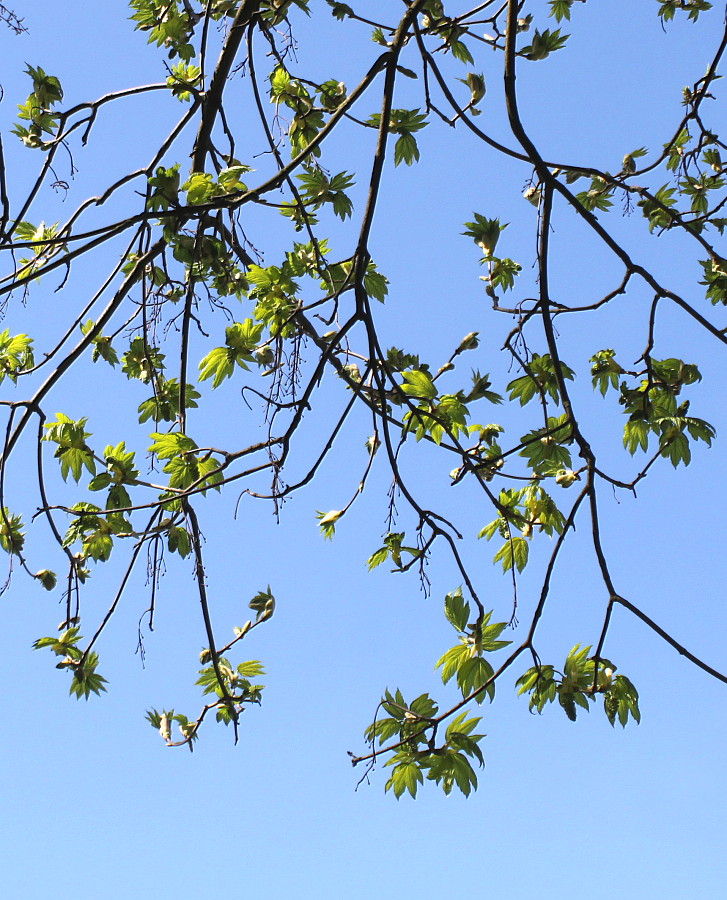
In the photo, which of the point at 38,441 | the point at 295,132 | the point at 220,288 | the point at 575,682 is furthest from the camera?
the point at 220,288

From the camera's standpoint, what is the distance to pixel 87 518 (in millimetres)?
3094

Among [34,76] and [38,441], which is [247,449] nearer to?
[38,441]

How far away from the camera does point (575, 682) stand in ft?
8.58

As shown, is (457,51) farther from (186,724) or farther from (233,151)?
(186,724)

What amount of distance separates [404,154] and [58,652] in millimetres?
2002

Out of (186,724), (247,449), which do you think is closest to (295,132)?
(247,449)

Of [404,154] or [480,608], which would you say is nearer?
[480,608]

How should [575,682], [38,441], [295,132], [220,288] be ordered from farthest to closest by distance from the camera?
[220,288] → [295,132] → [38,441] → [575,682]

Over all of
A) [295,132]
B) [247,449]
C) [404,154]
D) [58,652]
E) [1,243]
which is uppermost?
[295,132]

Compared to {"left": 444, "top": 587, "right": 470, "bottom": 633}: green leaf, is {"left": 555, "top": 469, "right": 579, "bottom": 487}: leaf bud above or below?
above

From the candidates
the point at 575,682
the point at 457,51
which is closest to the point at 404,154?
the point at 457,51

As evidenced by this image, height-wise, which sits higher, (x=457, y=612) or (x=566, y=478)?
(x=566, y=478)

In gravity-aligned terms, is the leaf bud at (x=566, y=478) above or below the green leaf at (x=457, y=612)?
above

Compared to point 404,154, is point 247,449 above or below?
below
